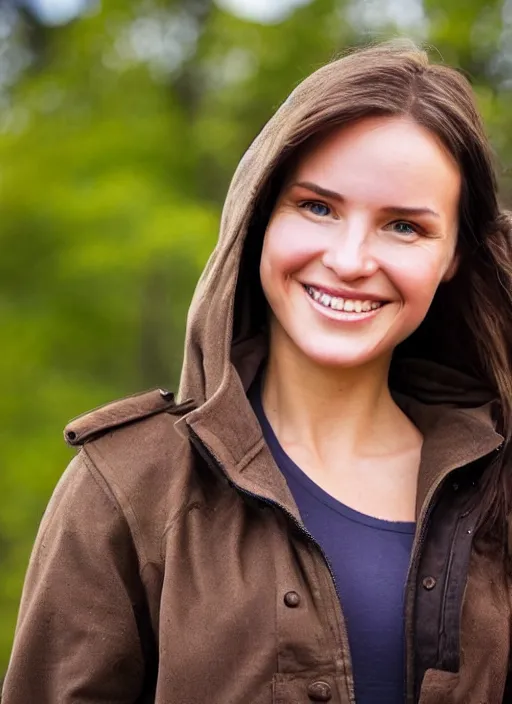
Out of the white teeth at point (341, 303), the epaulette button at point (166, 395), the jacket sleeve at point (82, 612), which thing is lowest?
the jacket sleeve at point (82, 612)

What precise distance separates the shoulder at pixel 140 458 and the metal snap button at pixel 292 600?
0.27 meters

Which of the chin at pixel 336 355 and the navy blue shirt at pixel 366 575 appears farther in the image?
the chin at pixel 336 355

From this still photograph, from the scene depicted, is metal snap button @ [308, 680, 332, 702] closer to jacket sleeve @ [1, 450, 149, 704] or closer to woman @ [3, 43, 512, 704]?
woman @ [3, 43, 512, 704]

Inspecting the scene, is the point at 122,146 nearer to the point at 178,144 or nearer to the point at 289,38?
the point at 178,144

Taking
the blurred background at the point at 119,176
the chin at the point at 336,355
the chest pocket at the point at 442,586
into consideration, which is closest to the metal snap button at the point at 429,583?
the chest pocket at the point at 442,586

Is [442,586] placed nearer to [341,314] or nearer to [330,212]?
[341,314]

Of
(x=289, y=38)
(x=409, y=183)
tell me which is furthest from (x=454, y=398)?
(x=289, y=38)

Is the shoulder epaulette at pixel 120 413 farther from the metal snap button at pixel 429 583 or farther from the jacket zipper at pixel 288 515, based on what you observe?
the metal snap button at pixel 429 583

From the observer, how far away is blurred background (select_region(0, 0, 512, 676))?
8953 millimetres

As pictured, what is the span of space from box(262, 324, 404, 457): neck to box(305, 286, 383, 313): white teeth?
0.18 m

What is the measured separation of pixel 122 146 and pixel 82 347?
1876mm

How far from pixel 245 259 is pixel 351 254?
341 millimetres

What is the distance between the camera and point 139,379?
35.5ft

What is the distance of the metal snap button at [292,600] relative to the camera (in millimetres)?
2080
